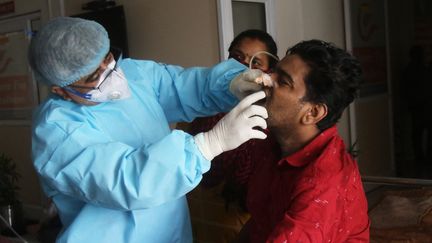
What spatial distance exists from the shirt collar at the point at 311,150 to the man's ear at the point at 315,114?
5cm

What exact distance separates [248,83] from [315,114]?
23 cm

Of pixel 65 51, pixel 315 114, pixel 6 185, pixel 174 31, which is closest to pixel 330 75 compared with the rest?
pixel 315 114

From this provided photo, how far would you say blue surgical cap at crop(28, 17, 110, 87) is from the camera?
117 cm

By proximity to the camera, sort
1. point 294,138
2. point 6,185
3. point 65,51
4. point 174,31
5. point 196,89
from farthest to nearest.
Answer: point 6,185 < point 174,31 < point 196,89 < point 294,138 < point 65,51

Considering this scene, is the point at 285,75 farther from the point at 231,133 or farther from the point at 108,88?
the point at 108,88

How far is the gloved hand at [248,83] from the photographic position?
129 cm

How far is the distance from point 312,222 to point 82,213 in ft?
2.10

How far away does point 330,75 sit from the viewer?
1.25 meters

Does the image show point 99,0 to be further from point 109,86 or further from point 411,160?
point 411,160

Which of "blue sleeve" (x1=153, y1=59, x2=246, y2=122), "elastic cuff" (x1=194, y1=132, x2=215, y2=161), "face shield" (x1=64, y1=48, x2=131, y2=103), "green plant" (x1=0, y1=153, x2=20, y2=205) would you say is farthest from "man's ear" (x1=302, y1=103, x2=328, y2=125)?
"green plant" (x1=0, y1=153, x2=20, y2=205)

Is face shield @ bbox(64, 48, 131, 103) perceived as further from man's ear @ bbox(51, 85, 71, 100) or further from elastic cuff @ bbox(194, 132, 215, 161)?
elastic cuff @ bbox(194, 132, 215, 161)

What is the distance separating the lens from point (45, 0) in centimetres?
380

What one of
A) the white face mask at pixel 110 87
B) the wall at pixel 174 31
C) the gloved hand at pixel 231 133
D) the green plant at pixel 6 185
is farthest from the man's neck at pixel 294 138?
the green plant at pixel 6 185

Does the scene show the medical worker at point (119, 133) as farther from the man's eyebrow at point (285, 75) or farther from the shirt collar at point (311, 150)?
the shirt collar at point (311, 150)
